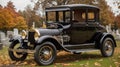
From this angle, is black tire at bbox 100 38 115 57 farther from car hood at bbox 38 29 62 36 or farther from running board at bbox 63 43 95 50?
car hood at bbox 38 29 62 36

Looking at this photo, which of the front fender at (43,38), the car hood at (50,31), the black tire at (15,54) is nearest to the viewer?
the front fender at (43,38)

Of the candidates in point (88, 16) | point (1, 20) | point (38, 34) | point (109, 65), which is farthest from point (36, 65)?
point (1, 20)

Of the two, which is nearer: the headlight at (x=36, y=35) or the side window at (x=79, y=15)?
the headlight at (x=36, y=35)

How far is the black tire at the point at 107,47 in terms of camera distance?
14.3 meters

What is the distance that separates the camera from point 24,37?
12641 mm

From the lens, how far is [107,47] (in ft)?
47.8

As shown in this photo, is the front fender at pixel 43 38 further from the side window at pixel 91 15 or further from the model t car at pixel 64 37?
the side window at pixel 91 15

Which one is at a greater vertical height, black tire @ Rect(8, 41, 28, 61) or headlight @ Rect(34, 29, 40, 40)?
headlight @ Rect(34, 29, 40, 40)

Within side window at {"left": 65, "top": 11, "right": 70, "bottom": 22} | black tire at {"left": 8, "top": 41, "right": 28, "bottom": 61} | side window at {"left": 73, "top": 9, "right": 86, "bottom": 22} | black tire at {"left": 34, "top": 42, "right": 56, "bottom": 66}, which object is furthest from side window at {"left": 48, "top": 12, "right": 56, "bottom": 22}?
black tire at {"left": 34, "top": 42, "right": 56, "bottom": 66}

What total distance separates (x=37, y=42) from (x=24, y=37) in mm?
992

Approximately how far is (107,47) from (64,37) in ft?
7.83

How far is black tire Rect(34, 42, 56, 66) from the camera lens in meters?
11.8

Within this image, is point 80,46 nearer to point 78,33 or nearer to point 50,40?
point 78,33

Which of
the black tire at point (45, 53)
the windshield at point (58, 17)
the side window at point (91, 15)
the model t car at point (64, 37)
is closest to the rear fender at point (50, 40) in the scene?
the model t car at point (64, 37)
